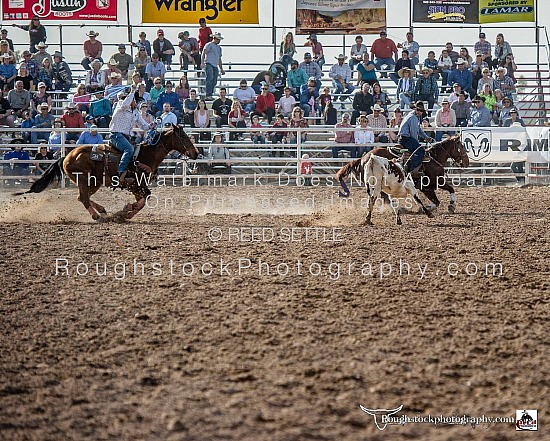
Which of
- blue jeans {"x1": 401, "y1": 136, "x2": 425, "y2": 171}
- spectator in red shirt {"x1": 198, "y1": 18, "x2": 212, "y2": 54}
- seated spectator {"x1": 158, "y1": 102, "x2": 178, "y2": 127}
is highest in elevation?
spectator in red shirt {"x1": 198, "y1": 18, "x2": 212, "y2": 54}

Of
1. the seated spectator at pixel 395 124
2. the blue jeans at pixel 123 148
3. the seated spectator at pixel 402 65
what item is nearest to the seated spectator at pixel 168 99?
the seated spectator at pixel 395 124

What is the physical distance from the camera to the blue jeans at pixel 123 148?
435 inches

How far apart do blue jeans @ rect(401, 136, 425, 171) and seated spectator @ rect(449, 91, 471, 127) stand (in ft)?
17.8

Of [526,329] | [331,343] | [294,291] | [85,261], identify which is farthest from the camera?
[85,261]

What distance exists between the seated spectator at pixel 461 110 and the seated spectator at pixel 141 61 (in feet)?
23.8

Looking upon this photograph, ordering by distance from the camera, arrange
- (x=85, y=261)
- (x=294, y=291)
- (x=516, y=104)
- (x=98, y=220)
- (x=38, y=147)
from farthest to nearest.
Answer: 1. (x=516, y=104)
2. (x=38, y=147)
3. (x=98, y=220)
4. (x=85, y=261)
5. (x=294, y=291)

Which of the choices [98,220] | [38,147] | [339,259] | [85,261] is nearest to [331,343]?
[339,259]

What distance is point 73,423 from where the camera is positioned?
3520 millimetres

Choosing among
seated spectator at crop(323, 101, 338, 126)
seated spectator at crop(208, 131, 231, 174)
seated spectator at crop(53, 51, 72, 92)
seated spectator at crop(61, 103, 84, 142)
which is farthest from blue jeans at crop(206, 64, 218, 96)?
seated spectator at crop(61, 103, 84, 142)

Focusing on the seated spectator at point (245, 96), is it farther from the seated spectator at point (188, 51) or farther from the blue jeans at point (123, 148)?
the blue jeans at point (123, 148)

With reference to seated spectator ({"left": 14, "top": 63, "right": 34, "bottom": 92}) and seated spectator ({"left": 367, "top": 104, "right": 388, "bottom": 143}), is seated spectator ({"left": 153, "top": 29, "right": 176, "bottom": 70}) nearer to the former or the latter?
seated spectator ({"left": 14, "top": 63, "right": 34, "bottom": 92})

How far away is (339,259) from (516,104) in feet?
47.8

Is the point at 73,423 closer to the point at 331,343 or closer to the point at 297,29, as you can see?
the point at 331,343

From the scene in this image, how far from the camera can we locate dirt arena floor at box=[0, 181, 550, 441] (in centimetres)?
361
